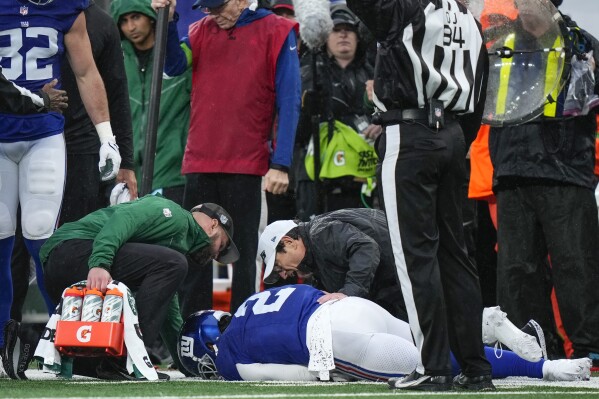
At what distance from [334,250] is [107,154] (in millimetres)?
1315

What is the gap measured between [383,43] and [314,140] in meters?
3.44

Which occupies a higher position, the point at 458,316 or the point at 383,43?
the point at 383,43

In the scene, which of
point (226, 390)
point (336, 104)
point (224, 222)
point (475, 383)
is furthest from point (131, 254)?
point (336, 104)

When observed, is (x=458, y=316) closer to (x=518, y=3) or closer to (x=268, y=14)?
(x=518, y=3)

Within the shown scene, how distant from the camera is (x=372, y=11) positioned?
17.8 ft

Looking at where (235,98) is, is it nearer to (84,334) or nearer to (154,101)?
(154,101)

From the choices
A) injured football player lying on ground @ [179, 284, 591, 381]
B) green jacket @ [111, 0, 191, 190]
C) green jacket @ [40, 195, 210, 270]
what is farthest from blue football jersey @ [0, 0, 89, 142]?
green jacket @ [111, 0, 191, 190]

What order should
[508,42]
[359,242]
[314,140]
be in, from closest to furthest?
[359,242]
[508,42]
[314,140]

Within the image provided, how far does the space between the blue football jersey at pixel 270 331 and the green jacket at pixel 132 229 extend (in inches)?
20.3

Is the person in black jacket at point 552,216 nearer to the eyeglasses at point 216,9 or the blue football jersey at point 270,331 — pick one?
the blue football jersey at point 270,331

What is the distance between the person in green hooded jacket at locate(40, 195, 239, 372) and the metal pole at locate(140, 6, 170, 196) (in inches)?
38.3

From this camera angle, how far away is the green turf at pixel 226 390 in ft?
17.1

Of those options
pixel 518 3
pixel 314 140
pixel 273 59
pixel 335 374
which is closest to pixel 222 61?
pixel 273 59

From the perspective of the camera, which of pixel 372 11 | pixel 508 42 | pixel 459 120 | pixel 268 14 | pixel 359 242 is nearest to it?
pixel 372 11
